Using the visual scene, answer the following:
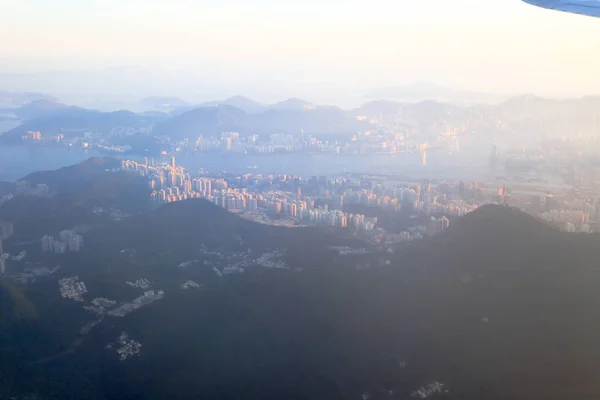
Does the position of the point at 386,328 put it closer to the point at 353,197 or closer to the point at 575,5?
the point at 575,5

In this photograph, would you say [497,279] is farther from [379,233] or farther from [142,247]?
[142,247]

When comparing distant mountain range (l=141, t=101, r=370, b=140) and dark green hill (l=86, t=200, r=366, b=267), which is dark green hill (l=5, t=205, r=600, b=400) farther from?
distant mountain range (l=141, t=101, r=370, b=140)

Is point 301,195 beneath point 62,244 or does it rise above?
above

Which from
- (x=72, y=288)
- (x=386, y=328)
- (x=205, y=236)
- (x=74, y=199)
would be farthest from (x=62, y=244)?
(x=386, y=328)

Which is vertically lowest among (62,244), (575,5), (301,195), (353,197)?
(62,244)

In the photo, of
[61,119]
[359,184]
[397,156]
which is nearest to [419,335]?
[359,184]
